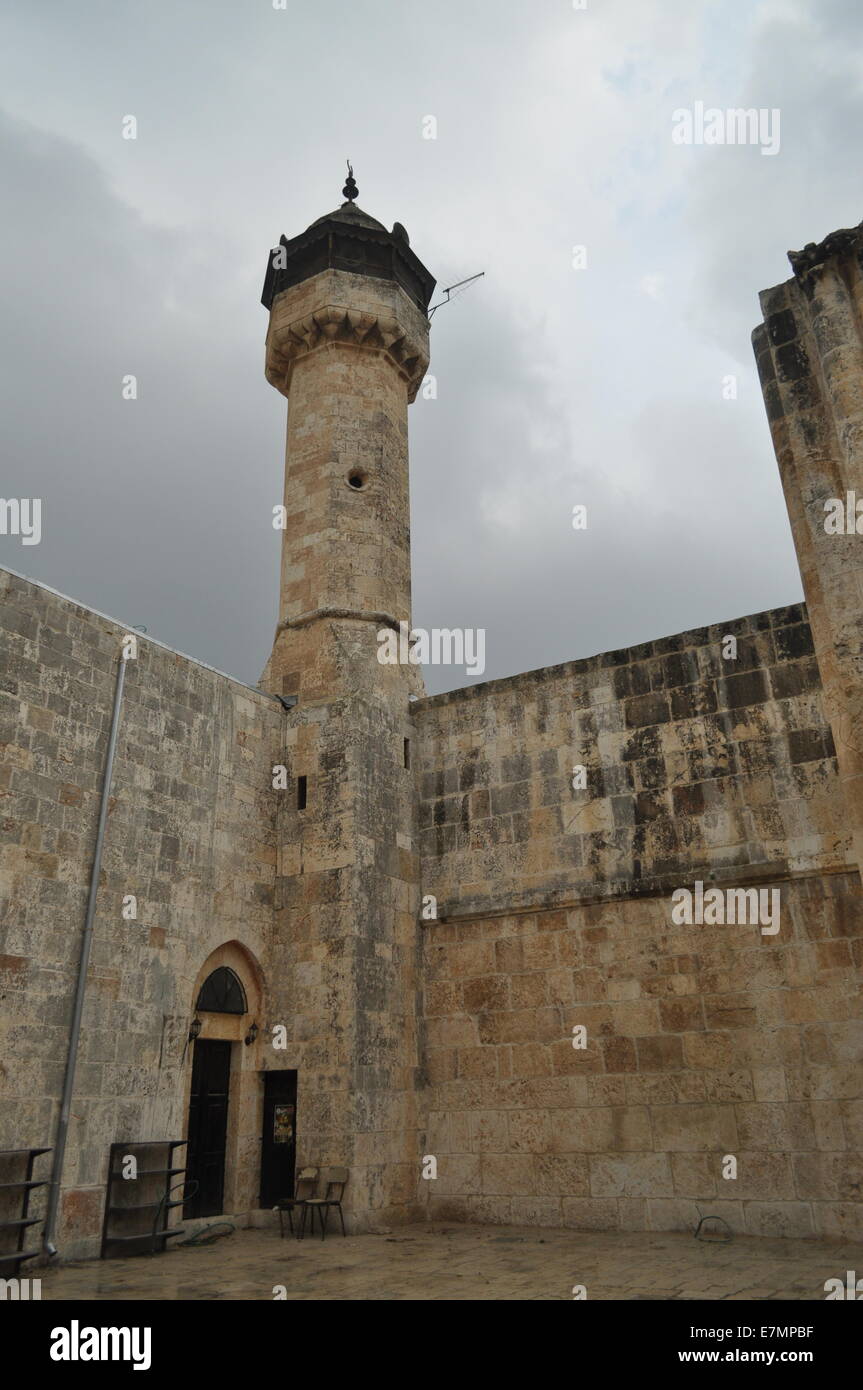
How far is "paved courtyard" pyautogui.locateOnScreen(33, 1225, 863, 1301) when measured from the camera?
6090mm

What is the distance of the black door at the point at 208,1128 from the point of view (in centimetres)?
934

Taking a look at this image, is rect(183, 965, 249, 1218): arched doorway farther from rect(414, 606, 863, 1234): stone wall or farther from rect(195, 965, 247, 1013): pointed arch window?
rect(414, 606, 863, 1234): stone wall

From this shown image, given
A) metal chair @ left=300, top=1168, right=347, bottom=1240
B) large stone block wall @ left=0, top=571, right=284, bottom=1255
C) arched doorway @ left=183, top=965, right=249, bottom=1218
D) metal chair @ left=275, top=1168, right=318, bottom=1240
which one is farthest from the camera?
arched doorway @ left=183, top=965, right=249, bottom=1218

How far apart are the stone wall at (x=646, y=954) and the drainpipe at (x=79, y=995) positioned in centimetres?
412

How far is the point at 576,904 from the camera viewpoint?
10117 mm

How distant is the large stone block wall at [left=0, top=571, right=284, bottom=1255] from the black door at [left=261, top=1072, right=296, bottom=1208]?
133 mm

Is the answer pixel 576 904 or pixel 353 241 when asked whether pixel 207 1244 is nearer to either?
pixel 576 904

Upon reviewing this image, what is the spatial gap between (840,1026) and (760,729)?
2.91 metres

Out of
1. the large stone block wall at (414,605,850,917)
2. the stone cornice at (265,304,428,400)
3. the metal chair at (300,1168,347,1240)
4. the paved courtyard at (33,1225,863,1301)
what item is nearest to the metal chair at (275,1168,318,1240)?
the metal chair at (300,1168,347,1240)

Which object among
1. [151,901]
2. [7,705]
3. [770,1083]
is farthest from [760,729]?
[7,705]

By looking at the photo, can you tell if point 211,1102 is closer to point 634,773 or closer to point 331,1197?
point 331,1197

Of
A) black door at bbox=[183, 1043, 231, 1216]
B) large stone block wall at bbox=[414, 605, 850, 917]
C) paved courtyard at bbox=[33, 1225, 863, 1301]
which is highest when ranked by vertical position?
large stone block wall at bbox=[414, 605, 850, 917]

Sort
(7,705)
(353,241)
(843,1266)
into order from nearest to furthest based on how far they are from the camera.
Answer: (843,1266)
(7,705)
(353,241)

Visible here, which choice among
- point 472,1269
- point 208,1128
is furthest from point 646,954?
point 208,1128
